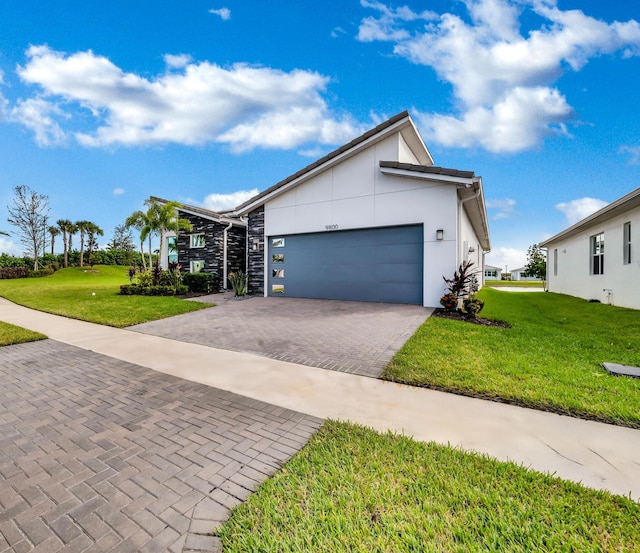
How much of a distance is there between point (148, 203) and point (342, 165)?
10199 millimetres

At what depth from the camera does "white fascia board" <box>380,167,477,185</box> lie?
9.26 meters

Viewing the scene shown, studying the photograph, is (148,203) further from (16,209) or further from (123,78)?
(16,209)

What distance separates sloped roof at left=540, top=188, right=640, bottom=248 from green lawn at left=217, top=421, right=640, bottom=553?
424 inches

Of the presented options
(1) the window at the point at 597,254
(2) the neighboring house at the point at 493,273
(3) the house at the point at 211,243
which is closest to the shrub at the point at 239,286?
(3) the house at the point at 211,243

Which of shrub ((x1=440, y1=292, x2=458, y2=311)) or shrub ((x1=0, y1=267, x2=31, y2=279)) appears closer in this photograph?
shrub ((x1=440, y1=292, x2=458, y2=311))

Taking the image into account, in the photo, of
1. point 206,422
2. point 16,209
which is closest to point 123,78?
point 206,422

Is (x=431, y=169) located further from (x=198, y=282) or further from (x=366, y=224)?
A: (x=198, y=282)

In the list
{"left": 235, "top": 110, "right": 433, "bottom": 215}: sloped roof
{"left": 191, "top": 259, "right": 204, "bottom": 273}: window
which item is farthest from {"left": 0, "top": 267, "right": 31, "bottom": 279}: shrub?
{"left": 235, "top": 110, "right": 433, "bottom": 215}: sloped roof

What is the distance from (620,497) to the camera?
1946 mm

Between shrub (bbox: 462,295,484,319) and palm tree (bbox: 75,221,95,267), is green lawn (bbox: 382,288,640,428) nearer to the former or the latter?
shrub (bbox: 462,295,484,319)

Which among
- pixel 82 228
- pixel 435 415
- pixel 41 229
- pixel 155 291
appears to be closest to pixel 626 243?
pixel 435 415

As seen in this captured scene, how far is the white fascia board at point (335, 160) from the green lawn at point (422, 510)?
10.7 meters

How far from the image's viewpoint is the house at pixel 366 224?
9.91m

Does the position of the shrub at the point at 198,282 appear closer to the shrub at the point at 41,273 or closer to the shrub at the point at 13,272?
the shrub at the point at 13,272
